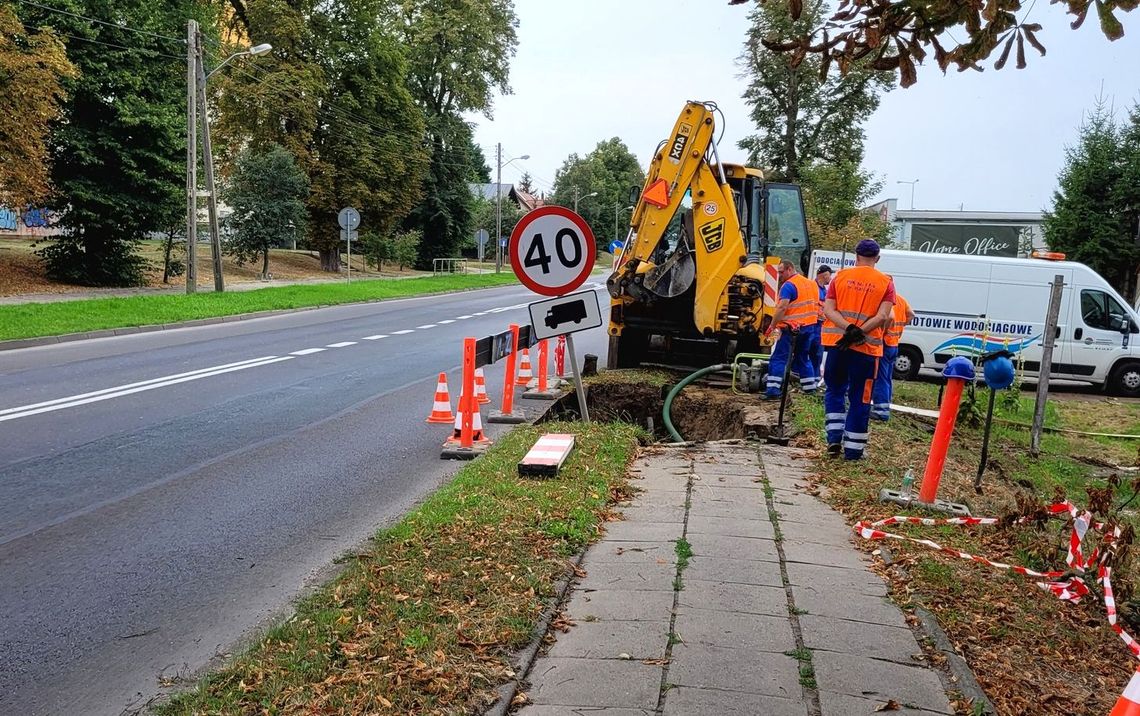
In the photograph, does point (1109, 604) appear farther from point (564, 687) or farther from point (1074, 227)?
point (1074, 227)

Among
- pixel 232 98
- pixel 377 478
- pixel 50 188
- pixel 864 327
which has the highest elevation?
pixel 232 98

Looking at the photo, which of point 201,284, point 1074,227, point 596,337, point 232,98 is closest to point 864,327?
point 596,337

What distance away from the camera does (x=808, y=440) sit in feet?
27.0

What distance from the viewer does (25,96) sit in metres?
21.4

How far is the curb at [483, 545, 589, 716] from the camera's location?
3123mm

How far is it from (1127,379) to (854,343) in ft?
40.6

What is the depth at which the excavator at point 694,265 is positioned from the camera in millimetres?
11188

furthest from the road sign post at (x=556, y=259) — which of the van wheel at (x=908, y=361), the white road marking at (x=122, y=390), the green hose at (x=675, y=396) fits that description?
the van wheel at (x=908, y=361)

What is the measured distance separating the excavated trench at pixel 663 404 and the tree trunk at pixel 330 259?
121ft

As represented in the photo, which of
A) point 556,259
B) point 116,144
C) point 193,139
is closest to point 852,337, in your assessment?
point 556,259

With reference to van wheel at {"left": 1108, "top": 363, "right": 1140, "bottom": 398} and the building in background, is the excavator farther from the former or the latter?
the building in background

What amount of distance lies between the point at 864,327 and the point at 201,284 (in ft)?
97.8

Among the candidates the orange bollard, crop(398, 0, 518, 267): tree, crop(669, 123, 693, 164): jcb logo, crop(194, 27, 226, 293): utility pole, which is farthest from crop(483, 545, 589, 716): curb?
crop(398, 0, 518, 267): tree

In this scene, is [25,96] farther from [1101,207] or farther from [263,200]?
[1101,207]
